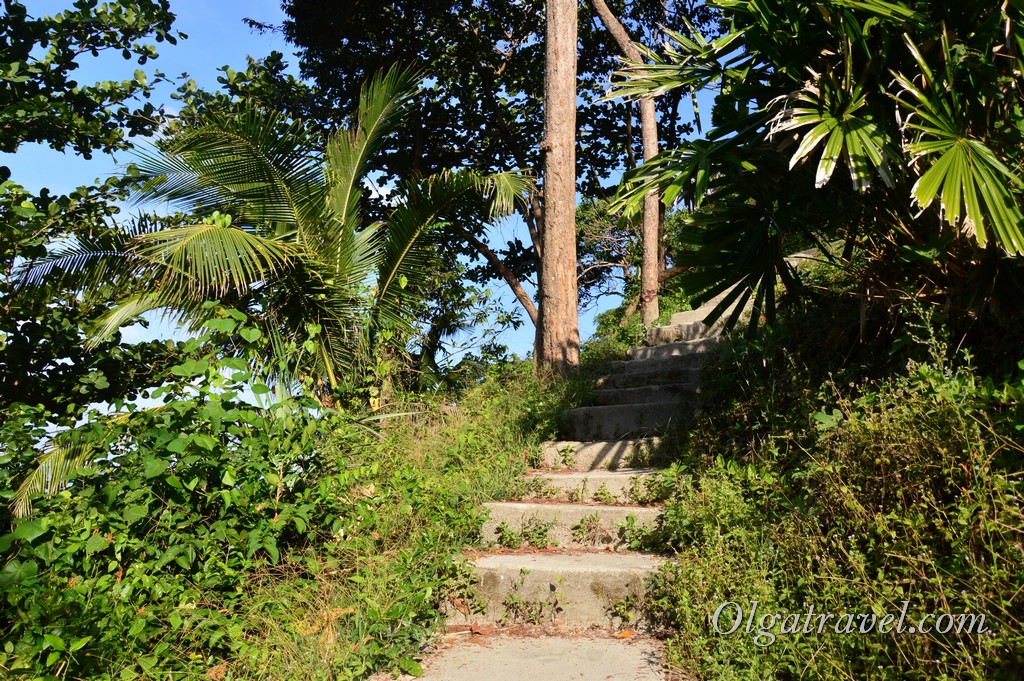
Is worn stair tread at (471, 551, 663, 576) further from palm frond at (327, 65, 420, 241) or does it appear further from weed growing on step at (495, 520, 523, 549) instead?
palm frond at (327, 65, 420, 241)

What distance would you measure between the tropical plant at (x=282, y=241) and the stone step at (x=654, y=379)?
6.28 ft

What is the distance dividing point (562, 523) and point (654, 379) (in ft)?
8.65

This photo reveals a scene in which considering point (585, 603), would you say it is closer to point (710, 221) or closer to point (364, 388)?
point (710, 221)

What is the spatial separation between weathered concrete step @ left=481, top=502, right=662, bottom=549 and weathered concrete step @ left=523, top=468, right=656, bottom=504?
220mm

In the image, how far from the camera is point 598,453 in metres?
5.75

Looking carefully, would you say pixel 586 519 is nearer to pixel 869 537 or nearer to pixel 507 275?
pixel 869 537

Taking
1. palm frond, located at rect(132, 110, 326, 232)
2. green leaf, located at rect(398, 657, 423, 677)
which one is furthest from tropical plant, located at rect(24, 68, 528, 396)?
green leaf, located at rect(398, 657, 423, 677)

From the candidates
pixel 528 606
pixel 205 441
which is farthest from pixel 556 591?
pixel 205 441

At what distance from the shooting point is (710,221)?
4816 mm

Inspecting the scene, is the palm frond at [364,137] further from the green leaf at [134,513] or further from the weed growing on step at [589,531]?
the green leaf at [134,513]

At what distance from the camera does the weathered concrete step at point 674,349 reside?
7477mm

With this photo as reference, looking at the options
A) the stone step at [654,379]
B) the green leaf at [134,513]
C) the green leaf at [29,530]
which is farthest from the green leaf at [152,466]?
the stone step at [654,379]

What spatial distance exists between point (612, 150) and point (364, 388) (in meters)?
8.49

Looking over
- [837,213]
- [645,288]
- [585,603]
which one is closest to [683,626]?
[585,603]
